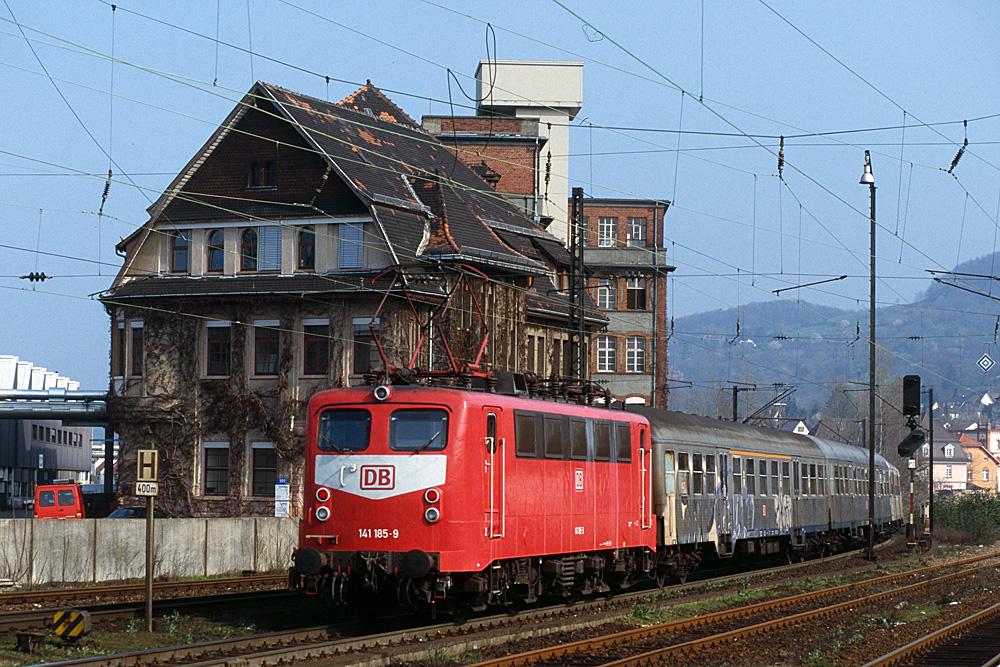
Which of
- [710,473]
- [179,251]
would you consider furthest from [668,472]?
[179,251]

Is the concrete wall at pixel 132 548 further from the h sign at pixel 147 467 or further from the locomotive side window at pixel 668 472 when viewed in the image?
the locomotive side window at pixel 668 472

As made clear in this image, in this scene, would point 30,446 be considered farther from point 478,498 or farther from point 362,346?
point 478,498

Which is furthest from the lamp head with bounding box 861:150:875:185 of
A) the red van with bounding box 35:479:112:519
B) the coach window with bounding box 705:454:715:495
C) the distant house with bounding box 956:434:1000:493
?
the distant house with bounding box 956:434:1000:493

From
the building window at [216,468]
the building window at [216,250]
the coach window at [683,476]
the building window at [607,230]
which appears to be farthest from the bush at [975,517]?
the building window at [216,250]

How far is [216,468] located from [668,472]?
2128 centimetres

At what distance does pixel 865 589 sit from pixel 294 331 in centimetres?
2183

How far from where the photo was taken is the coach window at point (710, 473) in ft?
89.4

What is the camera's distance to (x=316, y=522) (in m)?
Result: 17.4

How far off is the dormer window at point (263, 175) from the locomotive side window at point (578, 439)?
25.0 m

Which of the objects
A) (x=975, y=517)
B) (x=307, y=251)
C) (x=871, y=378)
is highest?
(x=307, y=251)

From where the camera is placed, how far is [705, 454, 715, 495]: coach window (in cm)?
2723

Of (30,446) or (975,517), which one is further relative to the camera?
(30,446)

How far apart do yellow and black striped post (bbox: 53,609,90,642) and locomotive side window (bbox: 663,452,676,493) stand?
11898mm

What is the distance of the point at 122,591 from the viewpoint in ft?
76.0
